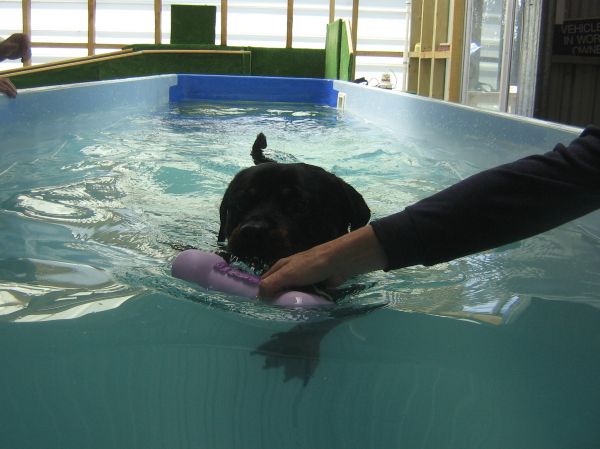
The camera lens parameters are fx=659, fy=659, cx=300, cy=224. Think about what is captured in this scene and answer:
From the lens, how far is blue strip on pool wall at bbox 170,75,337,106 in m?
12.2

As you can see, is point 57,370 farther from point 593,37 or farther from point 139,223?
point 593,37

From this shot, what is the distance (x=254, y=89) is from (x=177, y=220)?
30.6 feet

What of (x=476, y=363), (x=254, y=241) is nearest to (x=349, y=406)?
(x=476, y=363)

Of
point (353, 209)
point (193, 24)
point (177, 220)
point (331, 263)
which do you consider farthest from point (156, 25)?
point (331, 263)

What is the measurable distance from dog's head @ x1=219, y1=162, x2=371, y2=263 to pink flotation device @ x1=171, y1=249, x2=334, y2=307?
244 millimetres

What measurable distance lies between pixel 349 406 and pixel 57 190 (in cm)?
282

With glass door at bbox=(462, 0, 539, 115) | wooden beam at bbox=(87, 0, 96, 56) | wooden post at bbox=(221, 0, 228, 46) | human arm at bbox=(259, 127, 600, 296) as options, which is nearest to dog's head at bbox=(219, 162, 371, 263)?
human arm at bbox=(259, 127, 600, 296)

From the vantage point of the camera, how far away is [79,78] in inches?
436

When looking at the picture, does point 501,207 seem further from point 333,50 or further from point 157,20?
point 157,20

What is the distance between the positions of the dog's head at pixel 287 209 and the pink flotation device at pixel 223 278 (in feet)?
0.80

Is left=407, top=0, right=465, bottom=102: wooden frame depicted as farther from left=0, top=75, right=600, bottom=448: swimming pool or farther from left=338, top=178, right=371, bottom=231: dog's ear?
left=338, top=178, right=371, bottom=231: dog's ear

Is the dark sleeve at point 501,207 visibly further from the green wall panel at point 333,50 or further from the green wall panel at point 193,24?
the green wall panel at point 193,24

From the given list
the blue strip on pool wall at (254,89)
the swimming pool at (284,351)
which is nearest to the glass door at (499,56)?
the blue strip on pool wall at (254,89)

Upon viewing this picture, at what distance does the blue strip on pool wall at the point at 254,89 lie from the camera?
12227mm
